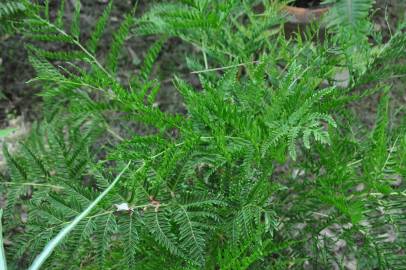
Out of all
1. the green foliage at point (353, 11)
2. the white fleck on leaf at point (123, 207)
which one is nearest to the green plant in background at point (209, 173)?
the white fleck on leaf at point (123, 207)

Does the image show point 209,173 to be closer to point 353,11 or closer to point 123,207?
point 123,207

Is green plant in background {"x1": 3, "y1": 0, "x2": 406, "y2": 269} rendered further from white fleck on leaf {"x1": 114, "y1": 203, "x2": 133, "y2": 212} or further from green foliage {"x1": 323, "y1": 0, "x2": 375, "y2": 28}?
green foliage {"x1": 323, "y1": 0, "x2": 375, "y2": 28}

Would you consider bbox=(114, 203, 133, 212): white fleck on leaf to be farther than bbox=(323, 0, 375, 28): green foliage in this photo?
Yes

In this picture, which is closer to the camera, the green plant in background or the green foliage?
the green foliage

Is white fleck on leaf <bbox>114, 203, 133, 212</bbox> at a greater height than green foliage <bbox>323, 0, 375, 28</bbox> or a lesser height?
lesser

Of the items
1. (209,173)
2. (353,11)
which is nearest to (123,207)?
(209,173)

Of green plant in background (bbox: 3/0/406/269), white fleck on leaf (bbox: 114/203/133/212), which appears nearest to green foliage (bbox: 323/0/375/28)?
green plant in background (bbox: 3/0/406/269)

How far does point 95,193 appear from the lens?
79 centimetres

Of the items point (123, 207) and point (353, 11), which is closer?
point (353, 11)

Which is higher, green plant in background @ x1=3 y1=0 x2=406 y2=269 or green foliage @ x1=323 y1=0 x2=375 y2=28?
green foliage @ x1=323 y1=0 x2=375 y2=28

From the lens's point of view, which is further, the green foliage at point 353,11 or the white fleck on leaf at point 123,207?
the white fleck on leaf at point 123,207

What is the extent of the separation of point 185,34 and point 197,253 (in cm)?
49

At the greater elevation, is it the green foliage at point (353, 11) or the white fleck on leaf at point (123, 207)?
the green foliage at point (353, 11)

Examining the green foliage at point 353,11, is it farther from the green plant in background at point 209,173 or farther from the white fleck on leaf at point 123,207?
the white fleck on leaf at point 123,207
